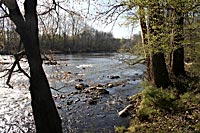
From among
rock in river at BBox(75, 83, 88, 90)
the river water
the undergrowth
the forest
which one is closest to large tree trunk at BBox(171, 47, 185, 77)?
the forest

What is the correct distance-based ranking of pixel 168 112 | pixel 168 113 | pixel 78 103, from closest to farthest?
pixel 168 113, pixel 168 112, pixel 78 103

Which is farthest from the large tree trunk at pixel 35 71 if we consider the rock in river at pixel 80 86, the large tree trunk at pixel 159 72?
the rock in river at pixel 80 86

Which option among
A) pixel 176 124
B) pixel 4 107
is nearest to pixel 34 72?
pixel 176 124

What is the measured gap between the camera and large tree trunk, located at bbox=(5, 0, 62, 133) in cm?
568

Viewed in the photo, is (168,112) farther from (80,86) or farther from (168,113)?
(80,86)

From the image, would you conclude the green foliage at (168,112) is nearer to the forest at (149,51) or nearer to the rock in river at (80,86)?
the forest at (149,51)

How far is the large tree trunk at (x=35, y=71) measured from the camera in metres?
5.68

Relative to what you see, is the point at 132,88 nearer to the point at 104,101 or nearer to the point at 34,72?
the point at 104,101

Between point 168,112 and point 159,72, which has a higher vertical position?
point 159,72

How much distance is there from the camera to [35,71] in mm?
5891

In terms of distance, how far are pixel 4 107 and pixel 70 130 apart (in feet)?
20.3

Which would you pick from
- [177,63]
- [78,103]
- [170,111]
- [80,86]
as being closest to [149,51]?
[170,111]

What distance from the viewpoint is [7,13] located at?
5.69 meters

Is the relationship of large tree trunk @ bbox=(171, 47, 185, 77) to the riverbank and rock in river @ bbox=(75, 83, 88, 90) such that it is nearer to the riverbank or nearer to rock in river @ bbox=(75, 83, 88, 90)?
the riverbank
